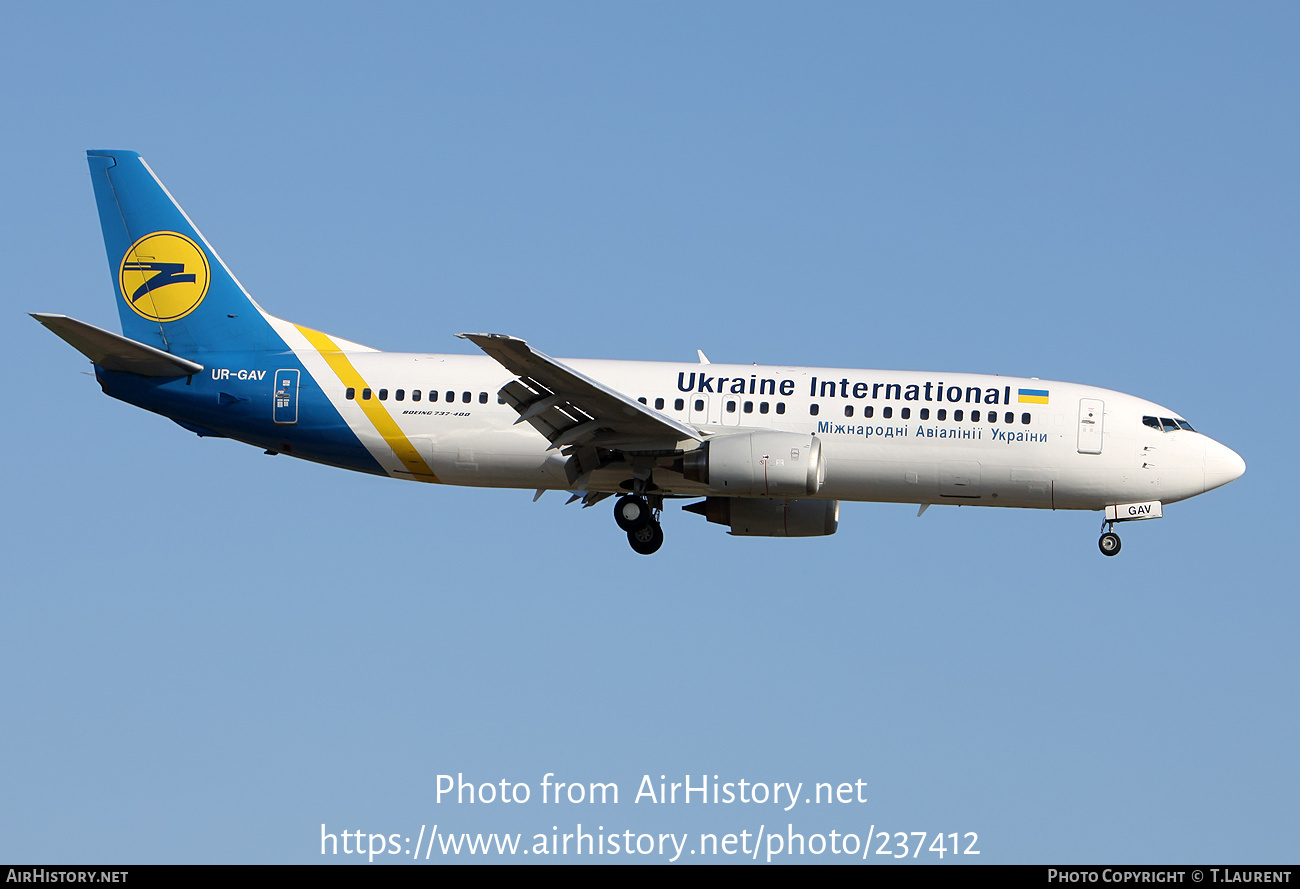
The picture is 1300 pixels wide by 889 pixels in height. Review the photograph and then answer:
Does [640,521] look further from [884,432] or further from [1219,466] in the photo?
[1219,466]

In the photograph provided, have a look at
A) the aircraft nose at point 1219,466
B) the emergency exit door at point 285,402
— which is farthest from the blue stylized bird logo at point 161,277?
the aircraft nose at point 1219,466

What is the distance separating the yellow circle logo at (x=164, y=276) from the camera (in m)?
33.7

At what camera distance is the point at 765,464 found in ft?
96.9

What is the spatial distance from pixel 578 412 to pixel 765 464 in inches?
165

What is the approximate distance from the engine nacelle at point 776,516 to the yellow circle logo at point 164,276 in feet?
44.7

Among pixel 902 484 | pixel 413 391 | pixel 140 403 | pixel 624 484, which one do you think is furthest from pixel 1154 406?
pixel 140 403

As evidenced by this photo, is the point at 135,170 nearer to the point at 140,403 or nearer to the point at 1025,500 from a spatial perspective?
the point at 140,403

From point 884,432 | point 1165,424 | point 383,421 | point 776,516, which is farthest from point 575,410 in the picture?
point 1165,424

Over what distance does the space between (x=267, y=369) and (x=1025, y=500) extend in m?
17.6

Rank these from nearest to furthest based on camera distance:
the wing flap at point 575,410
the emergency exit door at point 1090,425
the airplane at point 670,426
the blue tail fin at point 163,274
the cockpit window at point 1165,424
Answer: the wing flap at point 575,410, the airplane at point 670,426, the emergency exit door at point 1090,425, the cockpit window at point 1165,424, the blue tail fin at point 163,274

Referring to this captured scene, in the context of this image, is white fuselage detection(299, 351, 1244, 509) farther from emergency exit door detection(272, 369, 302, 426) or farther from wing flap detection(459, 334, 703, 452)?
wing flap detection(459, 334, 703, 452)

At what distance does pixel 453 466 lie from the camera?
1251 inches

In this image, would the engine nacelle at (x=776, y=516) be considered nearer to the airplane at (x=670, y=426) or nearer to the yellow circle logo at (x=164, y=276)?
the airplane at (x=670, y=426)

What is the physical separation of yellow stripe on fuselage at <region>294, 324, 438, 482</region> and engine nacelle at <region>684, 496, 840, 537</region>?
705 cm
